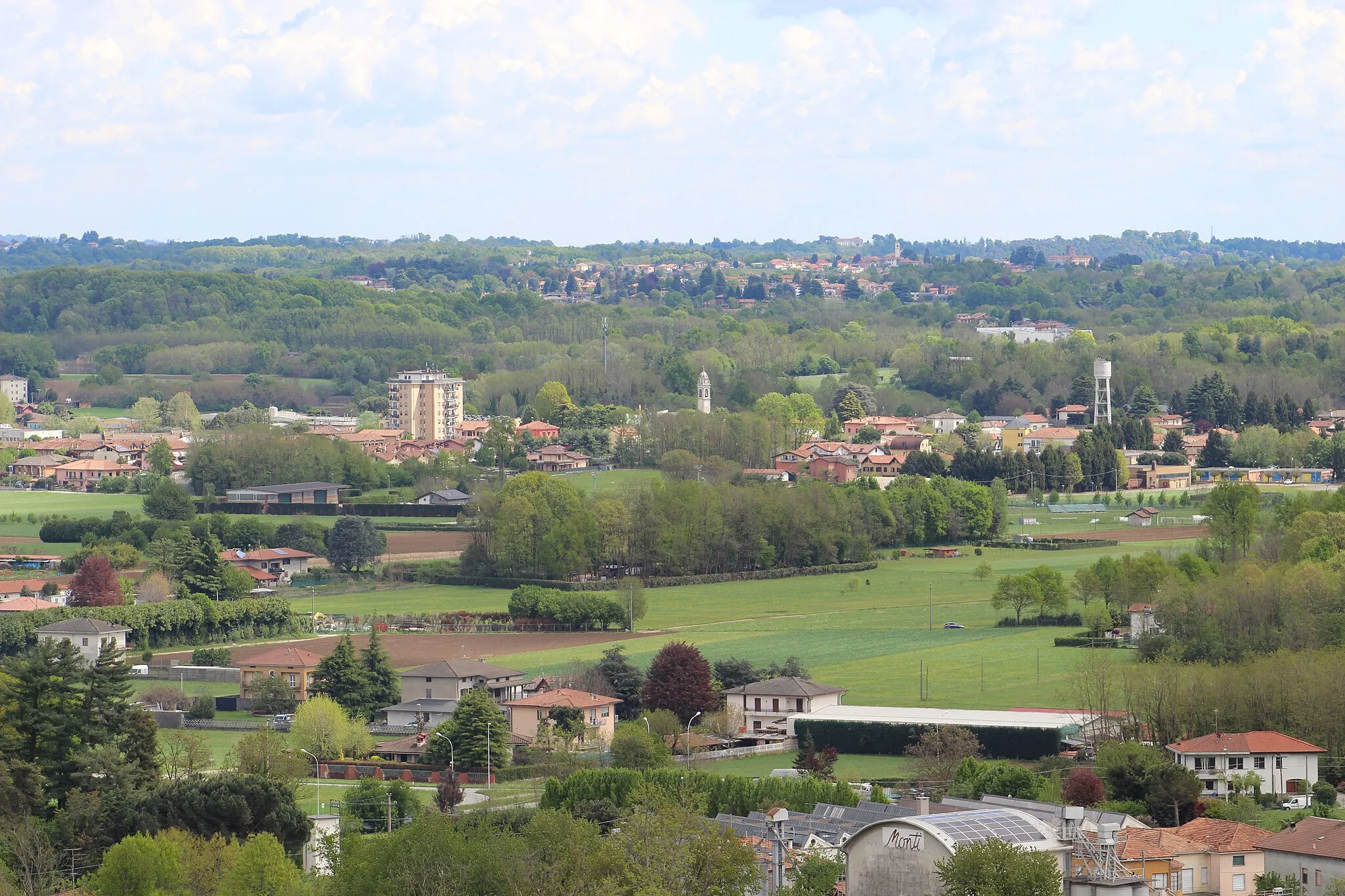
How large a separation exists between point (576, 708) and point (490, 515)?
26.8 metres

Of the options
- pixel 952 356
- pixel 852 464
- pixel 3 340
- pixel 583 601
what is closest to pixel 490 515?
pixel 583 601

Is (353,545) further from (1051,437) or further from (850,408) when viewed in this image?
(850,408)

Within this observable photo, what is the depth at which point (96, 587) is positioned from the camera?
61.0m

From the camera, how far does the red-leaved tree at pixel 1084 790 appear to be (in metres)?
34.4

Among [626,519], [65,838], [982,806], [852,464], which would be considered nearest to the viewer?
[982,806]

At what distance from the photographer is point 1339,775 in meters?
37.3

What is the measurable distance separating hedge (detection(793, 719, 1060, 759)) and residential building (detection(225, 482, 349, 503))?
44.4 metres

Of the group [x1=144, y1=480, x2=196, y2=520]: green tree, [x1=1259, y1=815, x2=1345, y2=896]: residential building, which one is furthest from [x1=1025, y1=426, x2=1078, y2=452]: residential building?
[x1=1259, y1=815, x2=1345, y2=896]: residential building

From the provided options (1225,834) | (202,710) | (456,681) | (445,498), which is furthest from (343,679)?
(445,498)

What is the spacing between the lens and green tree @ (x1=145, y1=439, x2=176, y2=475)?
93688 millimetres

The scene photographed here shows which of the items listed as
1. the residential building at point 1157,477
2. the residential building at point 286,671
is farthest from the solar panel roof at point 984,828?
the residential building at point 1157,477

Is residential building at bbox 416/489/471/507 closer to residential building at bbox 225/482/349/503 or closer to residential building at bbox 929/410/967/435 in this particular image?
residential building at bbox 225/482/349/503

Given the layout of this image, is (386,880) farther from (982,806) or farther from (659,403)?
(659,403)

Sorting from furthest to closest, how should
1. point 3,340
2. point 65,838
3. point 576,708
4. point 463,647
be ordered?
point 3,340
point 463,647
point 576,708
point 65,838
